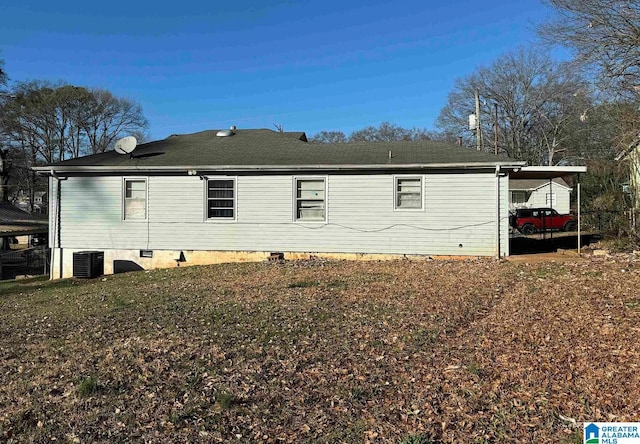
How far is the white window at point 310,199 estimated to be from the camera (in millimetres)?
12836

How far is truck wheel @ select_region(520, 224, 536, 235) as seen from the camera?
22969 mm

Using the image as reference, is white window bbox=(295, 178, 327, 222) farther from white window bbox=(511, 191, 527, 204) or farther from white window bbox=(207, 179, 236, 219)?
white window bbox=(511, 191, 527, 204)

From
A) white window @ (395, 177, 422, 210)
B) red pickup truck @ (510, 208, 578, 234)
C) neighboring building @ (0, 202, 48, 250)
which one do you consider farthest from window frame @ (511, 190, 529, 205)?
neighboring building @ (0, 202, 48, 250)

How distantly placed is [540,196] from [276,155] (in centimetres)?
2810

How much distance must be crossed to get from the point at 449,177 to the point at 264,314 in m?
7.28

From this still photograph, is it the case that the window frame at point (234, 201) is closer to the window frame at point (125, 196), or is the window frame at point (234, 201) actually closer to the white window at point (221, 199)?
the white window at point (221, 199)

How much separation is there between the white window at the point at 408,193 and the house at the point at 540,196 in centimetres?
2413

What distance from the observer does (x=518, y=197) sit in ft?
121

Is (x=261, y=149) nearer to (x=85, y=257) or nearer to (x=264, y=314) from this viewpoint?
(x=85, y=257)

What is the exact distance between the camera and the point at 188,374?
440 cm

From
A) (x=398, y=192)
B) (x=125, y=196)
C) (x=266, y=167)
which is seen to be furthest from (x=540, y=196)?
(x=125, y=196)

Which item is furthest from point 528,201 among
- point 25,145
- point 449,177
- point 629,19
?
→ point 25,145

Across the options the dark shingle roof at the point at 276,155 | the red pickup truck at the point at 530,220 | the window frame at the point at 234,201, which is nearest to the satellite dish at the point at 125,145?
the dark shingle roof at the point at 276,155

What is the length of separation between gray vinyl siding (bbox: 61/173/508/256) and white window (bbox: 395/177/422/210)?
166 millimetres
